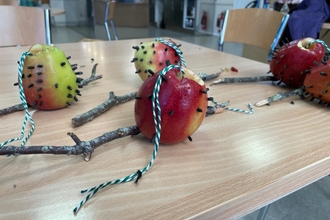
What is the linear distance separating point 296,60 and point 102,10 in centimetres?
271

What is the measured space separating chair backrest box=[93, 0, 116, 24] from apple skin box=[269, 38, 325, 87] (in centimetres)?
228

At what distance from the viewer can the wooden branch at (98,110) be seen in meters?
0.40

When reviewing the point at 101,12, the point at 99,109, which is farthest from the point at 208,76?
the point at 101,12

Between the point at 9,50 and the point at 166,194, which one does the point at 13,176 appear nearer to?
the point at 166,194

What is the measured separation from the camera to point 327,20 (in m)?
1.81

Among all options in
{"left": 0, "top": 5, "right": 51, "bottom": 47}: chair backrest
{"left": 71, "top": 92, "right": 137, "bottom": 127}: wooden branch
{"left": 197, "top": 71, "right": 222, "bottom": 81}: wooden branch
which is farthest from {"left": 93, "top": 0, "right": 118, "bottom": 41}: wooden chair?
{"left": 71, "top": 92, "right": 137, "bottom": 127}: wooden branch

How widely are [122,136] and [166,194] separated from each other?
12 cm

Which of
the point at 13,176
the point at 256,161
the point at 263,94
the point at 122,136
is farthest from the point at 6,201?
the point at 263,94

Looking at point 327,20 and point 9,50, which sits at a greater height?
point 327,20

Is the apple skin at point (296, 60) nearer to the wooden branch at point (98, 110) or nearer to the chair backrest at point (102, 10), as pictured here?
the wooden branch at point (98, 110)

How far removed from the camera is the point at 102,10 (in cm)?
285

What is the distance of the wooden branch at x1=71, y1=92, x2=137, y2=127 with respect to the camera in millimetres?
404

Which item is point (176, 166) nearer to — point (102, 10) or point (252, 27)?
point (252, 27)

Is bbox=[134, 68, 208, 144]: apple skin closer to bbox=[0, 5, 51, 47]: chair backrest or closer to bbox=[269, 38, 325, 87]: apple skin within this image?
bbox=[269, 38, 325, 87]: apple skin
